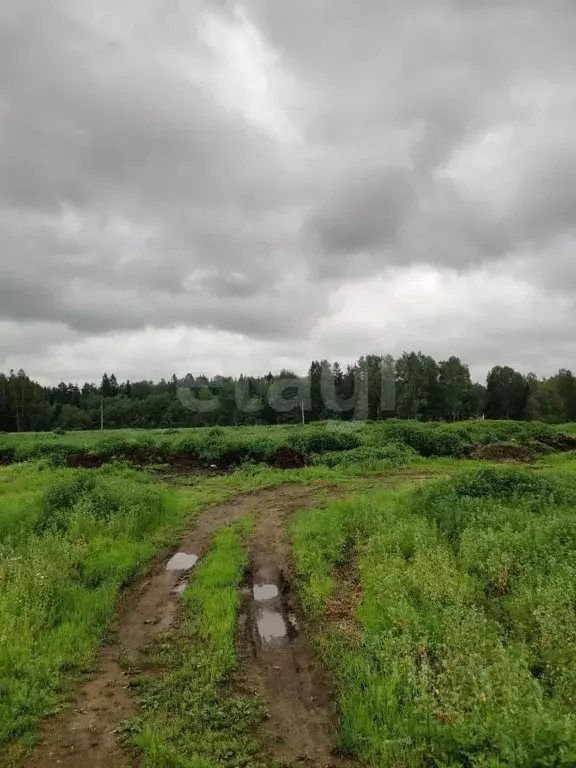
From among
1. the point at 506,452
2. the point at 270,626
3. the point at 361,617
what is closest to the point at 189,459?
the point at 506,452

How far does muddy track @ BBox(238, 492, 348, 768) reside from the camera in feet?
19.6

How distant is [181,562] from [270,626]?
4240mm

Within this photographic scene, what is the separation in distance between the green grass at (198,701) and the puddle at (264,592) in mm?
477

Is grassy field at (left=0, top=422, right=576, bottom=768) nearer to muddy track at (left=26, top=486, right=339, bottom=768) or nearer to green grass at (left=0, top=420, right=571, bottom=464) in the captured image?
muddy track at (left=26, top=486, right=339, bottom=768)

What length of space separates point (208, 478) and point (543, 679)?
1991cm

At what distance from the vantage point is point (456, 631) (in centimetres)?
759

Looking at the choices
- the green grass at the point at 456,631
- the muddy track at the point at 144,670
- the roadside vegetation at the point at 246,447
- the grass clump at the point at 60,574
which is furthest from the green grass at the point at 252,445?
the muddy track at the point at 144,670

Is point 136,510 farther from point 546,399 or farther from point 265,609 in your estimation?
point 546,399

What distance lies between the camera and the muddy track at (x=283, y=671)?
5.98m

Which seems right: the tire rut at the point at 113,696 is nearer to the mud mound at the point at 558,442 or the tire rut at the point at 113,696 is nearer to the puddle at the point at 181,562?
the puddle at the point at 181,562

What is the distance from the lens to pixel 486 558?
10680 mm

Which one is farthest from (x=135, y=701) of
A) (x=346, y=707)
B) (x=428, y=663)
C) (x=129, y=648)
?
(x=428, y=663)

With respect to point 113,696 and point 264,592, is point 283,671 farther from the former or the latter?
point 264,592

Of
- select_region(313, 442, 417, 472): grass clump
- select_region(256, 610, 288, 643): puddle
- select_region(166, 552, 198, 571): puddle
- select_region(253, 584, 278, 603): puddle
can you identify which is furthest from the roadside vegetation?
select_region(256, 610, 288, 643): puddle
